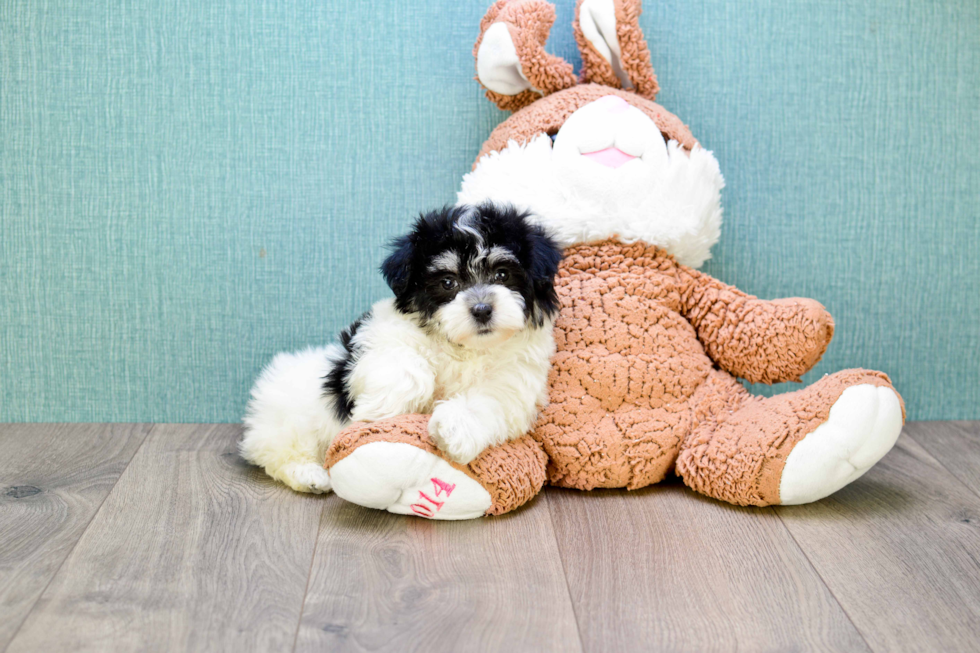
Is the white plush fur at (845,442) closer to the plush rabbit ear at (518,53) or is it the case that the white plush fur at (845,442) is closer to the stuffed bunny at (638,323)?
the stuffed bunny at (638,323)

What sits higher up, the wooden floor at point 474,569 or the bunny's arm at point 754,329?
the bunny's arm at point 754,329

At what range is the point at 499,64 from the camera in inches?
69.7

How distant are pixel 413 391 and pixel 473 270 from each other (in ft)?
0.84

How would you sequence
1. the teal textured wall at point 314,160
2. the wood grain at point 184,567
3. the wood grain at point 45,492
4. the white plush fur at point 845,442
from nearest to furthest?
the wood grain at point 184,567 → the wood grain at point 45,492 → the white plush fur at point 845,442 → the teal textured wall at point 314,160

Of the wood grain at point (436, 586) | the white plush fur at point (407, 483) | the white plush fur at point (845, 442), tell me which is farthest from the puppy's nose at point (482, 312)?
the white plush fur at point (845, 442)

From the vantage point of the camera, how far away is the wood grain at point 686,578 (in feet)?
3.83

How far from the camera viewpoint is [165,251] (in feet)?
6.58

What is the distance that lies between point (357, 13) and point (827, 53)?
3.85 ft

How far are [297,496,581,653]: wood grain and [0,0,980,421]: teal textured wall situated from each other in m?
0.74

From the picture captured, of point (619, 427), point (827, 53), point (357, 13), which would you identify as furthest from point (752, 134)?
point (357, 13)

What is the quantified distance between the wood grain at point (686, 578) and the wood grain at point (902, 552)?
46 millimetres

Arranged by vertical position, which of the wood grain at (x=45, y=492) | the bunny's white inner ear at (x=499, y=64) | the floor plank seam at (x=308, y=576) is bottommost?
the wood grain at (x=45, y=492)

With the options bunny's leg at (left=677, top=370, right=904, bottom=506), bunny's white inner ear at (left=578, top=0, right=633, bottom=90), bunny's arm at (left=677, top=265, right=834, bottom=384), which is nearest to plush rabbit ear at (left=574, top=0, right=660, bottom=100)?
bunny's white inner ear at (left=578, top=0, right=633, bottom=90)

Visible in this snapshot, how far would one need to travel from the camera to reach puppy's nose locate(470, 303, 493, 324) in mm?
1393
